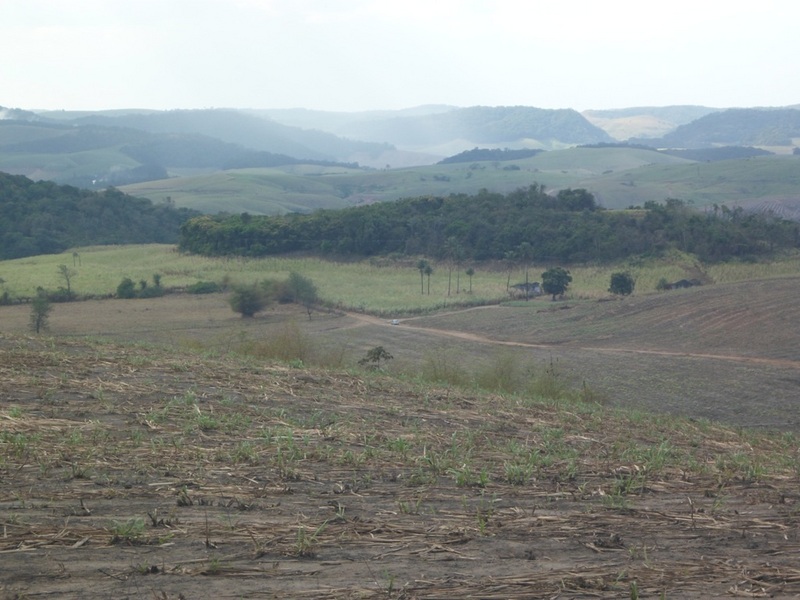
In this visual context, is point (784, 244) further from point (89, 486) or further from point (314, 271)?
point (89, 486)

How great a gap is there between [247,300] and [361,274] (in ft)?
53.9

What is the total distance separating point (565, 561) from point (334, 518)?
1.43m

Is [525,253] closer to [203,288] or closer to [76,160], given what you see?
[203,288]

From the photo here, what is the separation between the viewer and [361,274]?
55750 mm

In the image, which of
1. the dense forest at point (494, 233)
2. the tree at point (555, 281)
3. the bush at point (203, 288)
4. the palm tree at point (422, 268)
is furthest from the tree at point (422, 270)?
the bush at point (203, 288)

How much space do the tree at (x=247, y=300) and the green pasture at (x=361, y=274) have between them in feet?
16.4

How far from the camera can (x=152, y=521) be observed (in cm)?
523

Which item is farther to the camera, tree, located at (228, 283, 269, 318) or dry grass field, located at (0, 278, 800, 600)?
tree, located at (228, 283, 269, 318)

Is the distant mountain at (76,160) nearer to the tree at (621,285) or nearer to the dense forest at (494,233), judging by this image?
the dense forest at (494,233)

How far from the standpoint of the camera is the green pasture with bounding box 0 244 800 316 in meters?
46.1

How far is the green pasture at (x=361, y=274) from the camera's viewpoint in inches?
1816

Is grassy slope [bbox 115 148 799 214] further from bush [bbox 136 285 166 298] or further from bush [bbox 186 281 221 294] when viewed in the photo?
bush [bbox 136 285 166 298]

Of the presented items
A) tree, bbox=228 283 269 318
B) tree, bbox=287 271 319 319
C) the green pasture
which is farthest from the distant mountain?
tree, bbox=228 283 269 318

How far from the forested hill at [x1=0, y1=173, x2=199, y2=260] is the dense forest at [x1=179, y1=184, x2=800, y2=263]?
12081 millimetres
